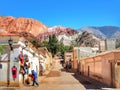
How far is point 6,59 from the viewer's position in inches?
900

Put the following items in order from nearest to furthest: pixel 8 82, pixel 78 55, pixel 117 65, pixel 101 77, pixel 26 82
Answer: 1. pixel 117 65
2. pixel 8 82
3. pixel 26 82
4. pixel 101 77
5. pixel 78 55

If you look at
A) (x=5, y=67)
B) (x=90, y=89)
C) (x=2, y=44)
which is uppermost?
(x=2, y=44)

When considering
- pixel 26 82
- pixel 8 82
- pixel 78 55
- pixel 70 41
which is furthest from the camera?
pixel 70 41

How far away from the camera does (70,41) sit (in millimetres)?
183500

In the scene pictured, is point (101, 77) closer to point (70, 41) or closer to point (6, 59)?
point (6, 59)

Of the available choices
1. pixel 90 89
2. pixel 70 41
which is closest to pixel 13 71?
pixel 90 89

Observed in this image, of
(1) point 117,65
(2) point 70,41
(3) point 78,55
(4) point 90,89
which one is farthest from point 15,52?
(2) point 70,41

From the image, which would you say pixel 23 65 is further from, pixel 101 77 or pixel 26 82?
pixel 101 77

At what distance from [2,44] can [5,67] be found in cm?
196

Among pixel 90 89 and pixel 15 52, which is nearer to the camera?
pixel 90 89

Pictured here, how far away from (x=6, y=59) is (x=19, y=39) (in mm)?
2012

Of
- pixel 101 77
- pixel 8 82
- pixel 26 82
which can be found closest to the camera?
pixel 8 82

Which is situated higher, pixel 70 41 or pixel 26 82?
pixel 70 41

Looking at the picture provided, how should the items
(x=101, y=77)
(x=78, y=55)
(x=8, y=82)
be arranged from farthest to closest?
(x=78, y=55) → (x=101, y=77) → (x=8, y=82)
